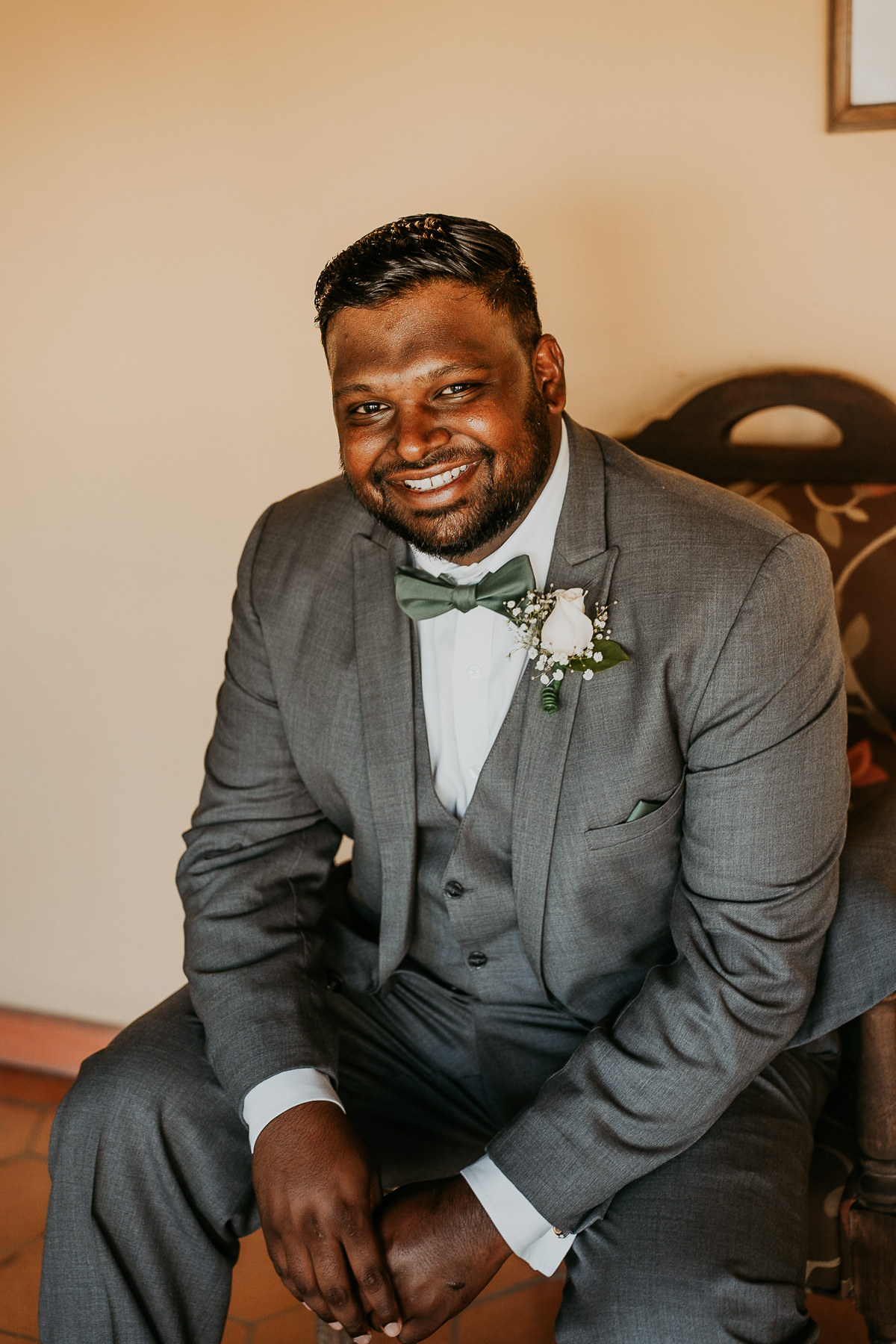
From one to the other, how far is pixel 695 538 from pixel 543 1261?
0.93 meters

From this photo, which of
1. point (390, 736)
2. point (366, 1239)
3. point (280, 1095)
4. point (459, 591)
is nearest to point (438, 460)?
point (459, 591)

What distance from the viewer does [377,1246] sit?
4.57 feet

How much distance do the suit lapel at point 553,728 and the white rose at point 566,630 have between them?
2.2 inches

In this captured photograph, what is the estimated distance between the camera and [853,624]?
179cm

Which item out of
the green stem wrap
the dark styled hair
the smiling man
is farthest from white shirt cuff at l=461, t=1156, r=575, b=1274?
the dark styled hair

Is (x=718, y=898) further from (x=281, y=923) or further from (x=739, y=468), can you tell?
(x=739, y=468)

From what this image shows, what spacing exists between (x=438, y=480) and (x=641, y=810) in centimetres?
52

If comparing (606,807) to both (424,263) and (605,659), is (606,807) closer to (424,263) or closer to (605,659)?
(605,659)

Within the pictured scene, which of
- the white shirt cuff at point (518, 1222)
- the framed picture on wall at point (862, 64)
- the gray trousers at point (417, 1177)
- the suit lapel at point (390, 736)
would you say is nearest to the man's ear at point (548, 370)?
the suit lapel at point (390, 736)

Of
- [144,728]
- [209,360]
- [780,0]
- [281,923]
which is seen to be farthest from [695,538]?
[144,728]

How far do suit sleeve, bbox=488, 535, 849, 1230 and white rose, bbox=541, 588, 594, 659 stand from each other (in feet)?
0.55

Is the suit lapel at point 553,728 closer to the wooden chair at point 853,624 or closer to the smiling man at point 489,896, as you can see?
the smiling man at point 489,896

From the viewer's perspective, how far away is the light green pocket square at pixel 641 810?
149 cm

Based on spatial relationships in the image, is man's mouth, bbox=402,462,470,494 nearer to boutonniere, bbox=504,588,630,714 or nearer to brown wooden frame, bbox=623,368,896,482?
boutonniere, bbox=504,588,630,714
